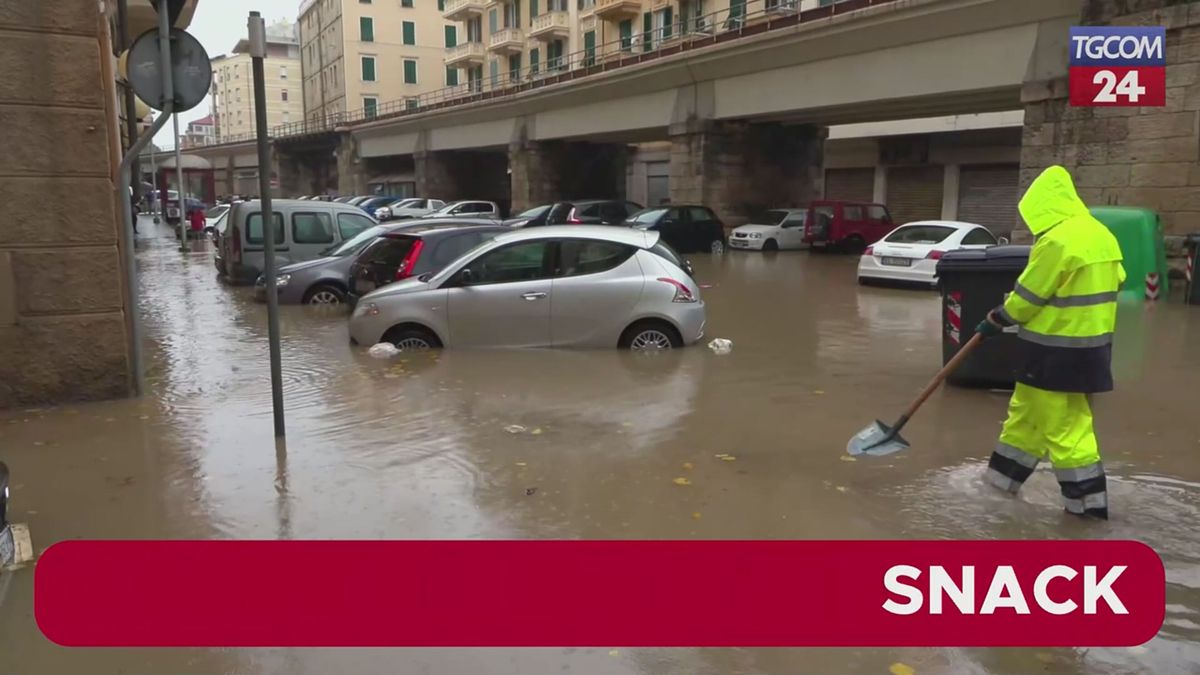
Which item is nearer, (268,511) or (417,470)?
(268,511)

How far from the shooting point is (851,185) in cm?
3600

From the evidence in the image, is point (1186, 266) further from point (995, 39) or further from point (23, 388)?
point (23, 388)

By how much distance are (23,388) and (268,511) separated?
3255mm

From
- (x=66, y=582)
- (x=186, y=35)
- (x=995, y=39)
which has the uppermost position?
(x=995, y=39)

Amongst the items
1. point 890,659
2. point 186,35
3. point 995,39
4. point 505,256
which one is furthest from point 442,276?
point 995,39

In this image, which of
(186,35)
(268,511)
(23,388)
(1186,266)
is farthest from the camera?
(1186,266)

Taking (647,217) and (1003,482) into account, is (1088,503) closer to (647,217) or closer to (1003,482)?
(1003,482)

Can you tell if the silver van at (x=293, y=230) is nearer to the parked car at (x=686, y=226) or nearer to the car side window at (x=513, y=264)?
the car side window at (x=513, y=264)

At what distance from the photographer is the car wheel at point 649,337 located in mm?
9234

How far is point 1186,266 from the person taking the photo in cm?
1525

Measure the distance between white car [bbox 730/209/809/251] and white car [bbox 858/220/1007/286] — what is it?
9.69 meters

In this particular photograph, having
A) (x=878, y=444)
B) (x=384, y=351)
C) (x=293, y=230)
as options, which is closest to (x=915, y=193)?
(x=293, y=230)

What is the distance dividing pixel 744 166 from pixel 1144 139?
15430mm

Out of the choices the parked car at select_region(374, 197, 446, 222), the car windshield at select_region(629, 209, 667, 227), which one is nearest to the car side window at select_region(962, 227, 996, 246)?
the car windshield at select_region(629, 209, 667, 227)
